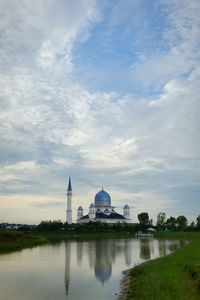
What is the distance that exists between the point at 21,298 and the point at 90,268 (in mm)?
16363

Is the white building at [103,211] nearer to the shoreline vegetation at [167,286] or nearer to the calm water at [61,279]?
the calm water at [61,279]

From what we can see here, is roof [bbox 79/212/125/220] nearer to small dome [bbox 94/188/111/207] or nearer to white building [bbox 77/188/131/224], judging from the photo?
white building [bbox 77/188/131/224]

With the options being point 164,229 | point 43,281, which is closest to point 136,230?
point 164,229

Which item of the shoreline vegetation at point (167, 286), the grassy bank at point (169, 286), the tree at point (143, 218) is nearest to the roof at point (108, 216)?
the tree at point (143, 218)

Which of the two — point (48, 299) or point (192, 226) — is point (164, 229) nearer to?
point (192, 226)

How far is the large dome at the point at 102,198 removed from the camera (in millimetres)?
171625

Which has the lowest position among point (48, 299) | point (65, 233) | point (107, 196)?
point (48, 299)

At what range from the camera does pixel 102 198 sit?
172 metres

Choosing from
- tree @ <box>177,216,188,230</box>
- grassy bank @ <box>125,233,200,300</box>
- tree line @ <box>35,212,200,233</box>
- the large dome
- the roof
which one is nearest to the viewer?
grassy bank @ <box>125,233,200,300</box>

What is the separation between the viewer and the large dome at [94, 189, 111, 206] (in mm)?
171625

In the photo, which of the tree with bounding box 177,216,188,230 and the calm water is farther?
the tree with bounding box 177,216,188,230

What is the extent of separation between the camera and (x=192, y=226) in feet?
550

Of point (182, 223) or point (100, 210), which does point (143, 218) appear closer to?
point (182, 223)

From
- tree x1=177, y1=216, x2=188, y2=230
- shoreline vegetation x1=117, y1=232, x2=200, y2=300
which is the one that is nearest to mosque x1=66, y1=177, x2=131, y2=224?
tree x1=177, y1=216, x2=188, y2=230
